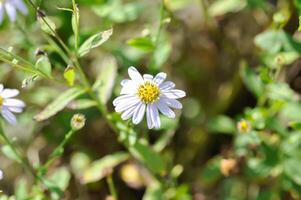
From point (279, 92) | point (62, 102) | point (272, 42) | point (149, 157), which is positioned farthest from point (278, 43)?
point (62, 102)

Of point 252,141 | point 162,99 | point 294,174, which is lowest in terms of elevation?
point 294,174

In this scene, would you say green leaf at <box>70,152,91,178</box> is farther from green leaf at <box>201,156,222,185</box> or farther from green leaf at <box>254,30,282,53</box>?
green leaf at <box>254,30,282,53</box>

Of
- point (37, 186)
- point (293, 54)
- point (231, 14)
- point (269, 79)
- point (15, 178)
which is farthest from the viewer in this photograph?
point (231, 14)

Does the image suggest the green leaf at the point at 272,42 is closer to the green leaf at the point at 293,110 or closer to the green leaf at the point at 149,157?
the green leaf at the point at 293,110

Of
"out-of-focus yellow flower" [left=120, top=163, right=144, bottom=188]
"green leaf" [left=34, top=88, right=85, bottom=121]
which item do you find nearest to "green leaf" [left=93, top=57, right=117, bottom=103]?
"green leaf" [left=34, top=88, right=85, bottom=121]

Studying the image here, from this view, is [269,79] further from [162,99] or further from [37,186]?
[37,186]

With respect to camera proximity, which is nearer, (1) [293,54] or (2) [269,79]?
Result: (2) [269,79]

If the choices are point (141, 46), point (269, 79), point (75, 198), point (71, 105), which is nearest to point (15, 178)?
point (75, 198)
